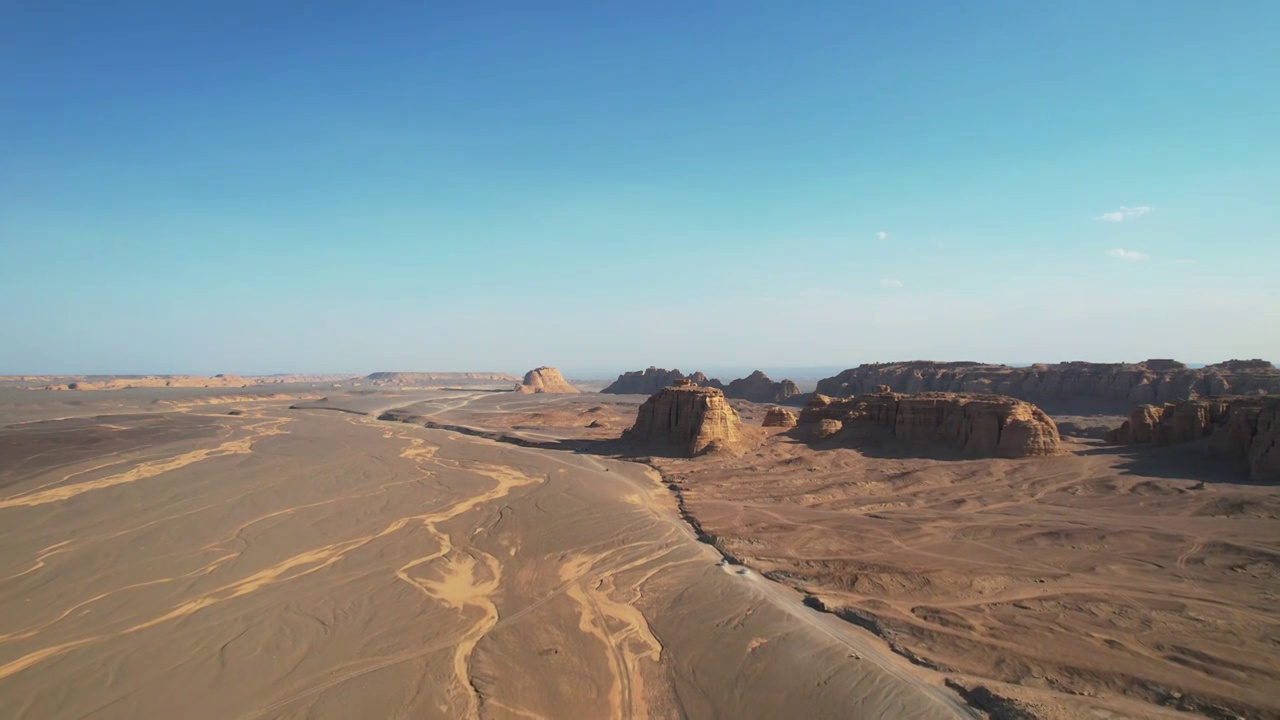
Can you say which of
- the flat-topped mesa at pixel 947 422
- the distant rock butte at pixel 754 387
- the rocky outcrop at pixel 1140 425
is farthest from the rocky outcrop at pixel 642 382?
the rocky outcrop at pixel 1140 425

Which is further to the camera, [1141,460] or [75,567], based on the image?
[1141,460]

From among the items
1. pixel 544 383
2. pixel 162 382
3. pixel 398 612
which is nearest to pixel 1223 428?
pixel 398 612

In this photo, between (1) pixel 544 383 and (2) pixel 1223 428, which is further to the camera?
(1) pixel 544 383

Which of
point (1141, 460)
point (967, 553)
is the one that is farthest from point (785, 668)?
point (1141, 460)

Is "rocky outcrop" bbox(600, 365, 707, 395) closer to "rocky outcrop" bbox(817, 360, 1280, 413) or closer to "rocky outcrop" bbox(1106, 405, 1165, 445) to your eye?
"rocky outcrop" bbox(817, 360, 1280, 413)

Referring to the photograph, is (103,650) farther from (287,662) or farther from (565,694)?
(565,694)

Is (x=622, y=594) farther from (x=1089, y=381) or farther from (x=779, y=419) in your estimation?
(x=1089, y=381)
